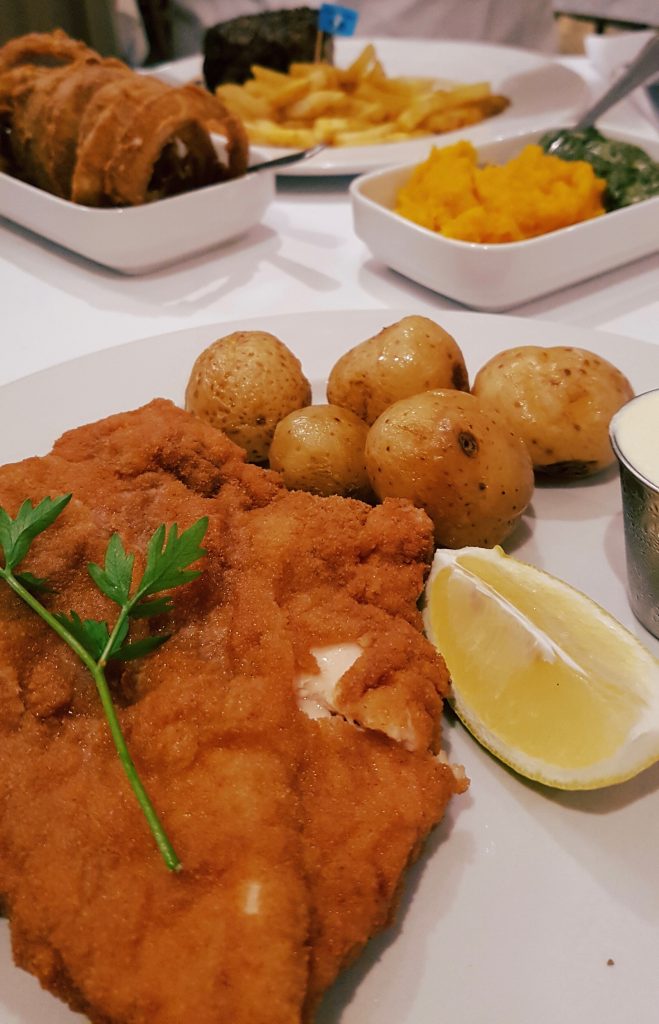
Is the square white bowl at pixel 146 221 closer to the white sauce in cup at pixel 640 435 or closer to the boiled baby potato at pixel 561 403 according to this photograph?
the boiled baby potato at pixel 561 403

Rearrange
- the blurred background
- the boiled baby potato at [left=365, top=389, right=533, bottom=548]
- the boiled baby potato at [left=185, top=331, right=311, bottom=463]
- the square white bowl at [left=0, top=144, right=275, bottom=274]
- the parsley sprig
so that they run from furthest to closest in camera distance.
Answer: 1. the blurred background
2. the square white bowl at [left=0, top=144, right=275, bottom=274]
3. the boiled baby potato at [left=185, top=331, right=311, bottom=463]
4. the boiled baby potato at [left=365, top=389, right=533, bottom=548]
5. the parsley sprig

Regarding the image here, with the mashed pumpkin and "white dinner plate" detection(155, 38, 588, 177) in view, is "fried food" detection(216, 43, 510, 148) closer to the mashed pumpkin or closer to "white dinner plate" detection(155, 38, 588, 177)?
"white dinner plate" detection(155, 38, 588, 177)

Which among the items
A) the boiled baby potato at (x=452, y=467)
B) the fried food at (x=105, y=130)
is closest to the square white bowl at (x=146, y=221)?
the fried food at (x=105, y=130)

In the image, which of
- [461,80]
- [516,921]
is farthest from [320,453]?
[461,80]

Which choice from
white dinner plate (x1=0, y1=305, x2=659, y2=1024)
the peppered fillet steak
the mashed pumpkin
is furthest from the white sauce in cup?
the peppered fillet steak

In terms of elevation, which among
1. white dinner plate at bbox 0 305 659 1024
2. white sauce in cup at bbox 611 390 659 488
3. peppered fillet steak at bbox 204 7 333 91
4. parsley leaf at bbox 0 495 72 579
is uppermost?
peppered fillet steak at bbox 204 7 333 91

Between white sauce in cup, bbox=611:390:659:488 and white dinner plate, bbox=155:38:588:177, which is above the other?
white dinner plate, bbox=155:38:588:177

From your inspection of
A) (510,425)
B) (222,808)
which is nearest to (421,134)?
(510,425)

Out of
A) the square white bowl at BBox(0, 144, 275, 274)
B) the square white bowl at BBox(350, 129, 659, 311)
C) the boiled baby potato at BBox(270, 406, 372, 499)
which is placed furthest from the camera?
the square white bowl at BBox(0, 144, 275, 274)
